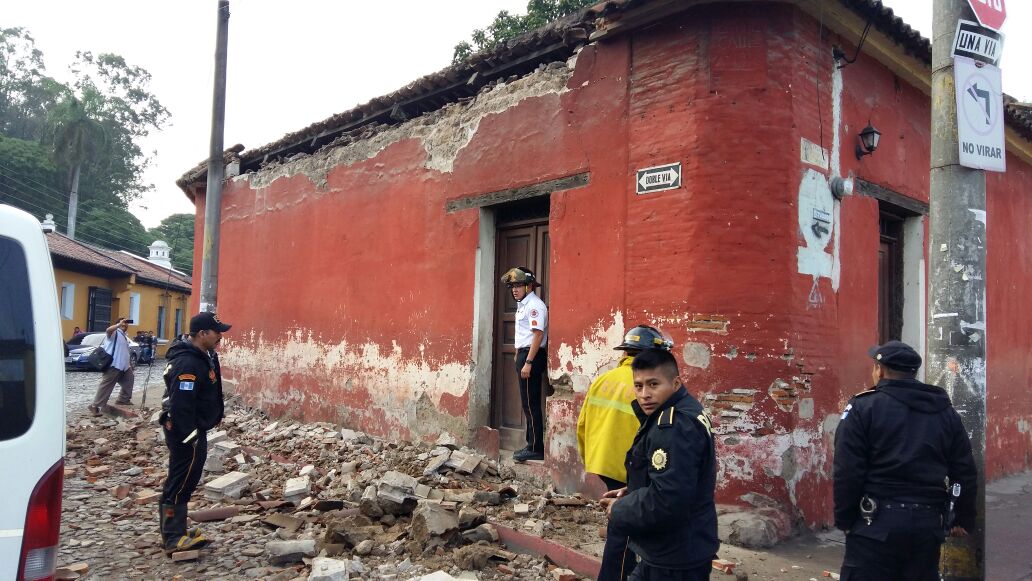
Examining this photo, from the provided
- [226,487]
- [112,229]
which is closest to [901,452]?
[226,487]

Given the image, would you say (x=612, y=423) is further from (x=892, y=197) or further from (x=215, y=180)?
(x=215, y=180)

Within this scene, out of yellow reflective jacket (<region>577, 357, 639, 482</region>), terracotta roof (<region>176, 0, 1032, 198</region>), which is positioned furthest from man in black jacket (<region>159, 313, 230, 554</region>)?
terracotta roof (<region>176, 0, 1032, 198</region>)

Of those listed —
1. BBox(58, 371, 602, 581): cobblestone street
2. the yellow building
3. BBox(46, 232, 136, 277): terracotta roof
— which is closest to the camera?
BBox(58, 371, 602, 581): cobblestone street

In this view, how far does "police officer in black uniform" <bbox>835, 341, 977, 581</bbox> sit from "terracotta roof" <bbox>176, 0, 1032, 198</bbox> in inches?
156

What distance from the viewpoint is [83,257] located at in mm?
25656

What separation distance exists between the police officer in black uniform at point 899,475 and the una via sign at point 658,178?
2.84 metres

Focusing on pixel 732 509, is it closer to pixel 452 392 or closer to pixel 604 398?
pixel 604 398

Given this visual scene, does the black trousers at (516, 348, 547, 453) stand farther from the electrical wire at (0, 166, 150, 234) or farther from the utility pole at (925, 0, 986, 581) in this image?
the electrical wire at (0, 166, 150, 234)

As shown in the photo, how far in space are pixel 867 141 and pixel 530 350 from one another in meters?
3.72

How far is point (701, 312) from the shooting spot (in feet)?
18.5

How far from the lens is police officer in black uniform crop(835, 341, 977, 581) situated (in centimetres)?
312

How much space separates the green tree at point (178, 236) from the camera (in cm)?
4712

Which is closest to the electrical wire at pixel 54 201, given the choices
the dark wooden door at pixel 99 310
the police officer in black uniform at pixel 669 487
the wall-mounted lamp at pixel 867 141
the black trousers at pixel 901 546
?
the dark wooden door at pixel 99 310

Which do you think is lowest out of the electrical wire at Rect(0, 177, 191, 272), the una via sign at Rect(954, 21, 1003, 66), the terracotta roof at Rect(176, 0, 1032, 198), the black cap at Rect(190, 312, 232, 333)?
the black cap at Rect(190, 312, 232, 333)
